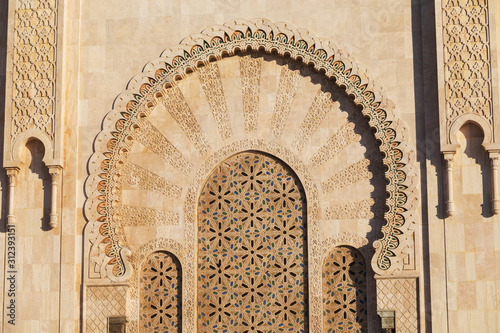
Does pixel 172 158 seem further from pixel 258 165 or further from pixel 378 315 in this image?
pixel 378 315

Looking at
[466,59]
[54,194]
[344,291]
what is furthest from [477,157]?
[54,194]

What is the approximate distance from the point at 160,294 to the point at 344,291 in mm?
1794

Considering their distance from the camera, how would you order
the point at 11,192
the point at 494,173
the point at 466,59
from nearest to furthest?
the point at 494,173 → the point at 466,59 → the point at 11,192

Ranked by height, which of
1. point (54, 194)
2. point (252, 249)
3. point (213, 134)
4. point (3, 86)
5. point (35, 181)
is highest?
point (3, 86)

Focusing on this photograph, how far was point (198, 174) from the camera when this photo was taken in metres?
12.2

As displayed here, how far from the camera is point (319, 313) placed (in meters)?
11.8

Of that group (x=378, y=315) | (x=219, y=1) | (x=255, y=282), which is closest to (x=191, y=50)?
(x=219, y=1)

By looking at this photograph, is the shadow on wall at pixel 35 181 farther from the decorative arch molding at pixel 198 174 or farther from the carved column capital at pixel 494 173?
the carved column capital at pixel 494 173

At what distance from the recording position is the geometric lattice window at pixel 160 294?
39.2 feet

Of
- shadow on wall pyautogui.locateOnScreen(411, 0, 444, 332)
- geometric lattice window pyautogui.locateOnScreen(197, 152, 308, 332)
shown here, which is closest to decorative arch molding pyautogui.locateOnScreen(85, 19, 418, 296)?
shadow on wall pyautogui.locateOnScreen(411, 0, 444, 332)

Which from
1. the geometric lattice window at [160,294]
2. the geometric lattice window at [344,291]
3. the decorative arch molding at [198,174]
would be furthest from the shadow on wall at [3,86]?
the geometric lattice window at [344,291]

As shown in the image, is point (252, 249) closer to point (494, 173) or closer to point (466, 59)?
point (494, 173)

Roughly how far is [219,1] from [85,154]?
2078mm

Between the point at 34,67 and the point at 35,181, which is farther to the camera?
the point at 34,67
